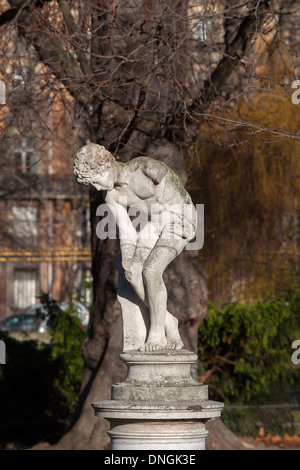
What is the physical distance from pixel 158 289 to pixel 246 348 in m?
6.96

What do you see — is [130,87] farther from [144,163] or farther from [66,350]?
[66,350]

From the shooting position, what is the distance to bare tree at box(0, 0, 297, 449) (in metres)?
11.4

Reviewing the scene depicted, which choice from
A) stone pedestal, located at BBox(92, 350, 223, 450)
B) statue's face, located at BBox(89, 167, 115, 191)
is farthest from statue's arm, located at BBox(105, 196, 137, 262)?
stone pedestal, located at BBox(92, 350, 223, 450)

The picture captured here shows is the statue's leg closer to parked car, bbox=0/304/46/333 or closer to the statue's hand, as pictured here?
the statue's hand

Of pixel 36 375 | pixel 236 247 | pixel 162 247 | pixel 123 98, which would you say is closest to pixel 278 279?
pixel 236 247

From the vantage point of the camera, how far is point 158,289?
26.7ft

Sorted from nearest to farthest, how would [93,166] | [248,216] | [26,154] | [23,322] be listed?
[93,166]
[248,216]
[23,322]
[26,154]

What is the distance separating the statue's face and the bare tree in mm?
3062

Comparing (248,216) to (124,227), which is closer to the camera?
(124,227)

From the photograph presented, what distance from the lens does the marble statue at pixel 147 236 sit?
815cm

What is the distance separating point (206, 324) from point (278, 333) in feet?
3.87

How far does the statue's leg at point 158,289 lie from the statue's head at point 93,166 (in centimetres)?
76

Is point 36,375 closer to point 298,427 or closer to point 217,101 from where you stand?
point 298,427

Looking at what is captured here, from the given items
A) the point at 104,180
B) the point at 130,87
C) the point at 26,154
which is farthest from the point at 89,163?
the point at 26,154
